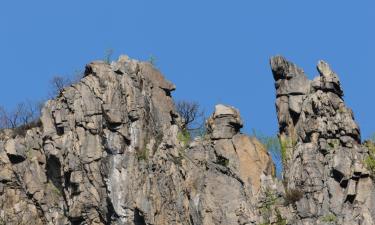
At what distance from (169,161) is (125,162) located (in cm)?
341

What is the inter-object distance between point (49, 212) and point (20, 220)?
2.34 meters

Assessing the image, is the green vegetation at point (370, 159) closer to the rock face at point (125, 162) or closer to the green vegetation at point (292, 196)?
the green vegetation at point (292, 196)

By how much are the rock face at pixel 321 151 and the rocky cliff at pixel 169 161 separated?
0.06 m

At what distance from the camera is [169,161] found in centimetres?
11656

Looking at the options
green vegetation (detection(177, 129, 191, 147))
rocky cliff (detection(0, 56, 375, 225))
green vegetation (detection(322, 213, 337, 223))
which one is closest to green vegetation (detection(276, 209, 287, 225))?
rocky cliff (detection(0, 56, 375, 225))

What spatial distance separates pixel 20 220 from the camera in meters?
126

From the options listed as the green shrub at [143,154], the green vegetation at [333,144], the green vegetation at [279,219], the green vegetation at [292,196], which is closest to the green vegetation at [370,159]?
the green vegetation at [333,144]

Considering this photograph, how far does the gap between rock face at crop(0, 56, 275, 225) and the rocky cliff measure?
0.22 feet

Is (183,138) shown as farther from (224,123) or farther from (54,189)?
(54,189)

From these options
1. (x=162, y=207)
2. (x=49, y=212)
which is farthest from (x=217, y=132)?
(x=49, y=212)

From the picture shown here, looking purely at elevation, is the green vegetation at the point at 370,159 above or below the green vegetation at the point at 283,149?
below

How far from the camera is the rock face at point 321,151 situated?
11031cm

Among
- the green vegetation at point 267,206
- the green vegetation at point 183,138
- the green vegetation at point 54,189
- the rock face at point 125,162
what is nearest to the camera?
the green vegetation at point 267,206

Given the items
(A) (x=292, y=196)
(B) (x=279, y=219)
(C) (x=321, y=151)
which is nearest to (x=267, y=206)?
(B) (x=279, y=219)
